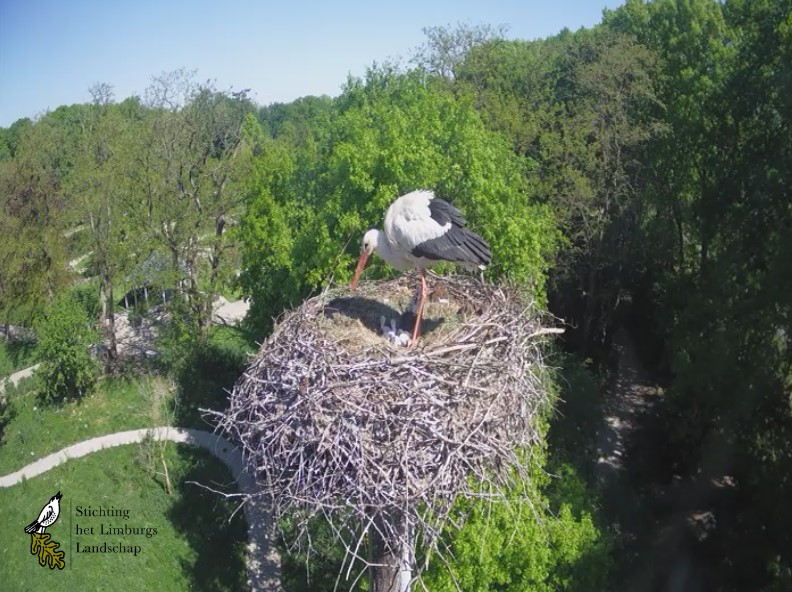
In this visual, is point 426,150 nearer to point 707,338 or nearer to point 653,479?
point 707,338

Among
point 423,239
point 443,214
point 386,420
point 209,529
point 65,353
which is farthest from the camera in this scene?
point 65,353

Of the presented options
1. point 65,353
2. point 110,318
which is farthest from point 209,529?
point 110,318

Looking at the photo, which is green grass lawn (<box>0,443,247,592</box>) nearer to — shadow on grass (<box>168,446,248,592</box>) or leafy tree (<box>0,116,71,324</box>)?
shadow on grass (<box>168,446,248,592</box>)

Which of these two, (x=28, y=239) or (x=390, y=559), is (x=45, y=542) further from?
(x=28, y=239)

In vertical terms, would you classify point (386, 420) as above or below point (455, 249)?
below

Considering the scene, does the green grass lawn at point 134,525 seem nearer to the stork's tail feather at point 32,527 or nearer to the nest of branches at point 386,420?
the stork's tail feather at point 32,527

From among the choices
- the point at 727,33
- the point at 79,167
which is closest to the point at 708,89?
the point at 727,33
